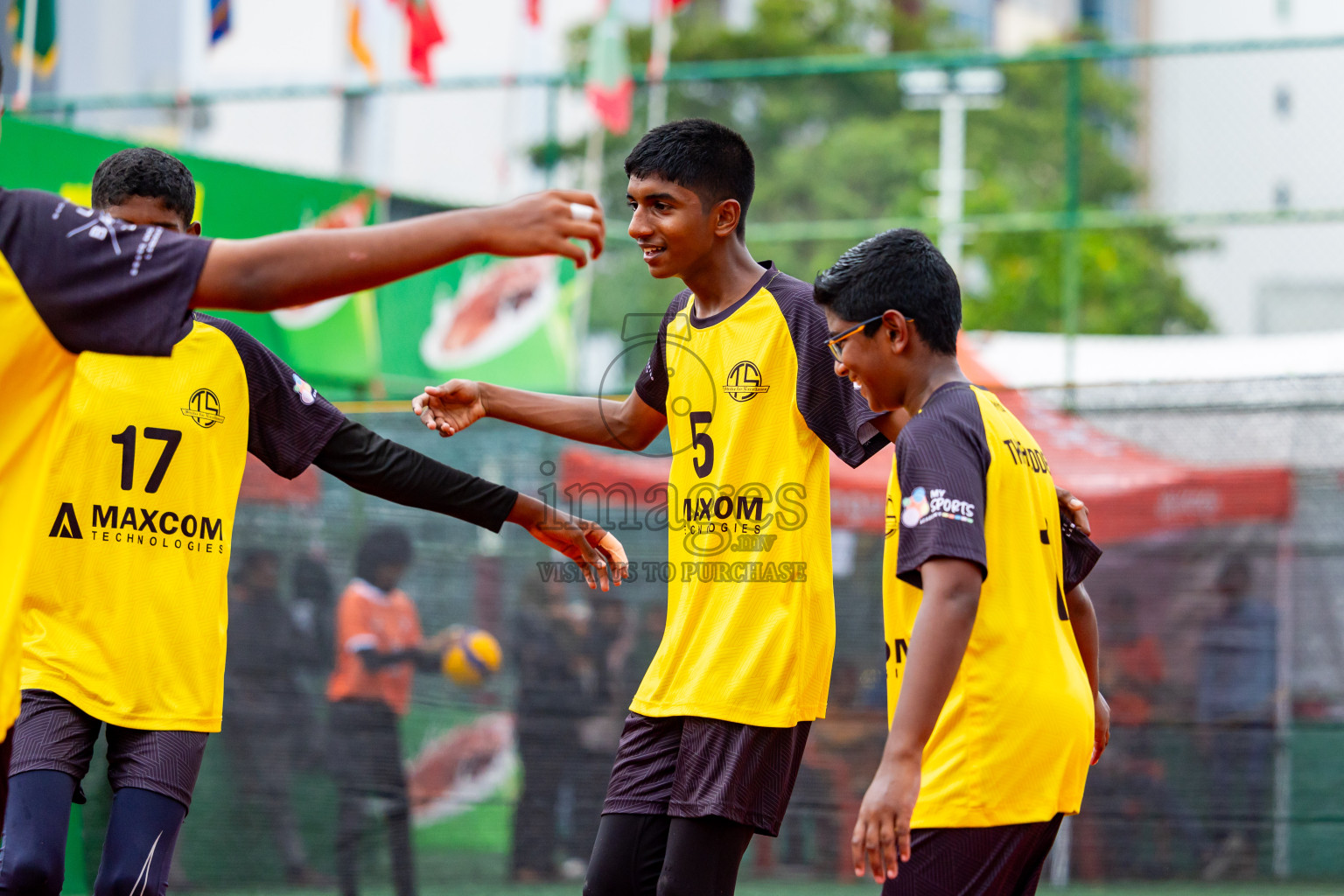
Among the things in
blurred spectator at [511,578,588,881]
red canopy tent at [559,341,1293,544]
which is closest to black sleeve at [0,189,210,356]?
blurred spectator at [511,578,588,881]

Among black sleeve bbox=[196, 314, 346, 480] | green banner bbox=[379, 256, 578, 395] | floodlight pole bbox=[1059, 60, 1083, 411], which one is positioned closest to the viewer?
black sleeve bbox=[196, 314, 346, 480]

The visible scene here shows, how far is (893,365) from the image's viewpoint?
3209 mm

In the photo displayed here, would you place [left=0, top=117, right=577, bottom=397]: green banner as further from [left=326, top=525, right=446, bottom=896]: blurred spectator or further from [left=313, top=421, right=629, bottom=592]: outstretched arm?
[left=313, top=421, right=629, bottom=592]: outstretched arm

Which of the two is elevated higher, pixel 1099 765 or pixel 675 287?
pixel 675 287

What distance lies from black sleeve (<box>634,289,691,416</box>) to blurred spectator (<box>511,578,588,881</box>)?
3474 mm

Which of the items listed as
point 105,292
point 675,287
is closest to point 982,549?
point 105,292

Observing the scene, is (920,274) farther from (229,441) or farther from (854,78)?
(854,78)

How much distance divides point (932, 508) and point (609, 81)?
874 centimetres

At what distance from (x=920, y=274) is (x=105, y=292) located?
1.68 m

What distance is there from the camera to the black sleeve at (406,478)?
165 inches

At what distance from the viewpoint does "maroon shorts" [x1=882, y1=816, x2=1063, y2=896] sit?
2.94 metres

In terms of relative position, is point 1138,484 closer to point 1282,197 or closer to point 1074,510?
point 1074,510

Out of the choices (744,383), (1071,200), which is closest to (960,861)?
(744,383)

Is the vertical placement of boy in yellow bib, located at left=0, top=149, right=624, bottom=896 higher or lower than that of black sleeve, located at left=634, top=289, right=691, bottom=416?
lower
